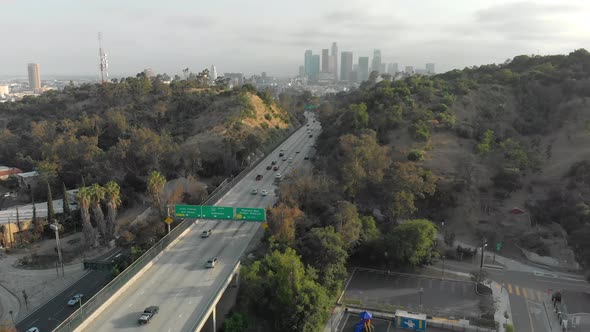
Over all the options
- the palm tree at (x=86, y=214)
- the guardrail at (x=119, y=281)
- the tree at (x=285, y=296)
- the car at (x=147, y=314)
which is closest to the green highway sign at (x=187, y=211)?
the guardrail at (x=119, y=281)

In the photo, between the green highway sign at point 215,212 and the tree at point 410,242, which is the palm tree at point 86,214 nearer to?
the green highway sign at point 215,212

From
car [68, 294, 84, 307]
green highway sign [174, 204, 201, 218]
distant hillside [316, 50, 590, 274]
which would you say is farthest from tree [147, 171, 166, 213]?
distant hillside [316, 50, 590, 274]

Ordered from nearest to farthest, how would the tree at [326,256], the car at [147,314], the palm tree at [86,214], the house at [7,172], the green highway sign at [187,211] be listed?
the car at [147,314], the tree at [326,256], the green highway sign at [187,211], the palm tree at [86,214], the house at [7,172]

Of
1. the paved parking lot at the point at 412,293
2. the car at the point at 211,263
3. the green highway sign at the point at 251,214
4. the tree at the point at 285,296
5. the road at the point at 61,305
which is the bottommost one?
the road at the point at 61,305

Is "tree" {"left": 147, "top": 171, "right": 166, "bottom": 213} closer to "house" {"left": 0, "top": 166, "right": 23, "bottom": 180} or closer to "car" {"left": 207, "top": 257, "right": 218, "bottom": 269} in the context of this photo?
"car" {"left": 207, "top": 257, "right": 218, "bottom": 269}

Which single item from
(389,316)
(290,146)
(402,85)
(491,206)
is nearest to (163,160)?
(290,146)

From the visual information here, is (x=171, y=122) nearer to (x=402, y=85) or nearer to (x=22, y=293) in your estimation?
(x=402, y=85)
